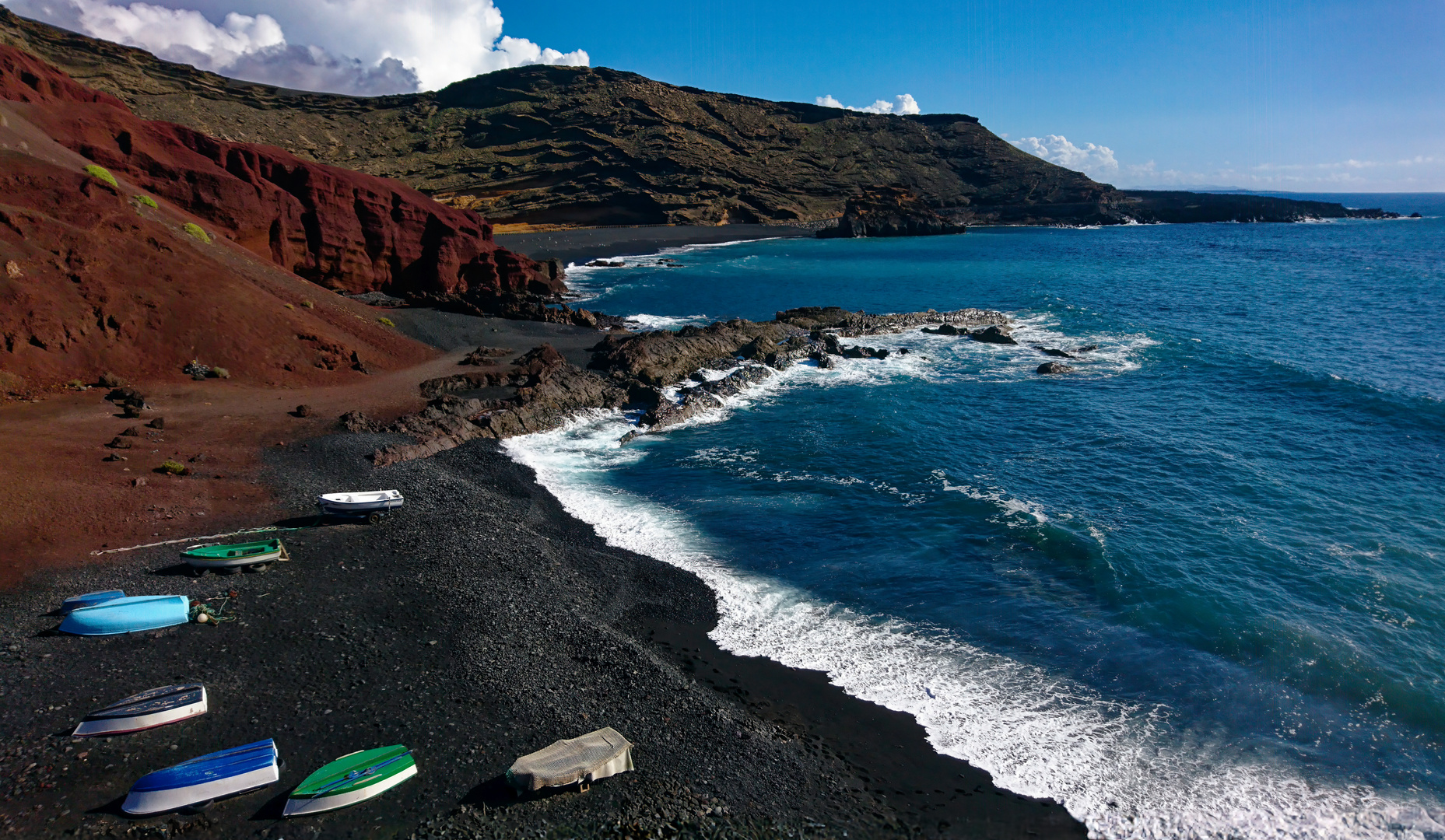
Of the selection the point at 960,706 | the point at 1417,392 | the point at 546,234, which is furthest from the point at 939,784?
the point at 546,234

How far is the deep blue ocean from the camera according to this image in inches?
560

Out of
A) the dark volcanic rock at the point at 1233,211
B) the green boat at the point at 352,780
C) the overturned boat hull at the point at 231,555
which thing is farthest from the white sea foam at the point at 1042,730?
the dark volcanic rock at the point at 1233,211

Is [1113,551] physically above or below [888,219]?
below

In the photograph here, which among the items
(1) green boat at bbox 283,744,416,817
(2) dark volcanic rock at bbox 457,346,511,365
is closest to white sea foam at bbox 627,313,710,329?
(2) dark volcanic rock at bbox 457,346,511,365

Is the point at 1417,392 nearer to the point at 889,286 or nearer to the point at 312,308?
the point at 889,286

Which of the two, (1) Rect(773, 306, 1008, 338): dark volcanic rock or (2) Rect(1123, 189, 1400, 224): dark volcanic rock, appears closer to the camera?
(1) Rect(773, 306, 1008, 338): dark volcanic rock

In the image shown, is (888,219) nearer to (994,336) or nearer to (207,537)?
(994,336)

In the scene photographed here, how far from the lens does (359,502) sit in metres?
21.5

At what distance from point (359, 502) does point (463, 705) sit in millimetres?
9707

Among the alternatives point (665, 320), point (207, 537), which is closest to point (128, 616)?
point (207, 537)

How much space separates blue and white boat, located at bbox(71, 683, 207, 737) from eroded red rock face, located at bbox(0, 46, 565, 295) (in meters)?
38.7

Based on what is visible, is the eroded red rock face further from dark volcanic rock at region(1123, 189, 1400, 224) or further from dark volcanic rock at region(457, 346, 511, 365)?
dark volcanic rock at region(1123, 189, 1400, 224)

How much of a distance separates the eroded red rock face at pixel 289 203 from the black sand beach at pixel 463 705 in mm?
31773

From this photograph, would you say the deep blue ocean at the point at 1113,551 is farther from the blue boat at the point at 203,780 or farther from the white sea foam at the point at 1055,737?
the blue boat at the point at 203,780
